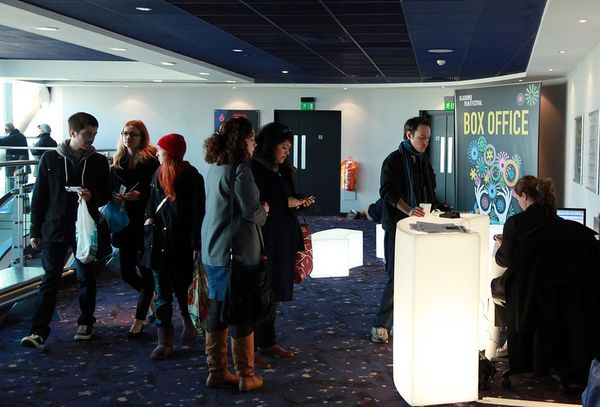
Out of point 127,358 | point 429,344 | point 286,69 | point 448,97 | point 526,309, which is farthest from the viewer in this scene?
point 448,97

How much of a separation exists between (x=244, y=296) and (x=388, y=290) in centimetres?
157

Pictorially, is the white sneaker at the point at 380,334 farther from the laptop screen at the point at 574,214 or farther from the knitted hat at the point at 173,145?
the laptop screen at the point at 574,214

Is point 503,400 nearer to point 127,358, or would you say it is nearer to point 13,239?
point 127,358

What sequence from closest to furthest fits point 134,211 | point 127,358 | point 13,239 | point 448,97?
point 127,358 → point 134,211 → point 13,239 → point 448,97

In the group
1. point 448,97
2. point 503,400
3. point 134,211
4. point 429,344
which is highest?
point 448,97

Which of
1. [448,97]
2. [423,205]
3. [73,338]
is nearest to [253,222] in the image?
[423,205]

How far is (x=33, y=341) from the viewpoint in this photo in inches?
227

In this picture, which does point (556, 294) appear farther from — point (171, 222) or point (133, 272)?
point (133, 272)

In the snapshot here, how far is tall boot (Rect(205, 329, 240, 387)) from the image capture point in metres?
4.80

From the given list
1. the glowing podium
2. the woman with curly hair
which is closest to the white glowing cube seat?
the woman with curly hair

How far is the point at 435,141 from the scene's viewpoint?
679 inches

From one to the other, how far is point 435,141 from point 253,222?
42.9 ft

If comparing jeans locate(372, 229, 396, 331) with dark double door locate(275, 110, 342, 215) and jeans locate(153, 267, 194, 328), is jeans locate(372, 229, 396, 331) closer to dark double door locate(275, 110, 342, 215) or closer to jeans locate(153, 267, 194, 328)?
jeans locate(153, 267, 194, 328)

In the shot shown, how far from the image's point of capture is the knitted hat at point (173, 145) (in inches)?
210
